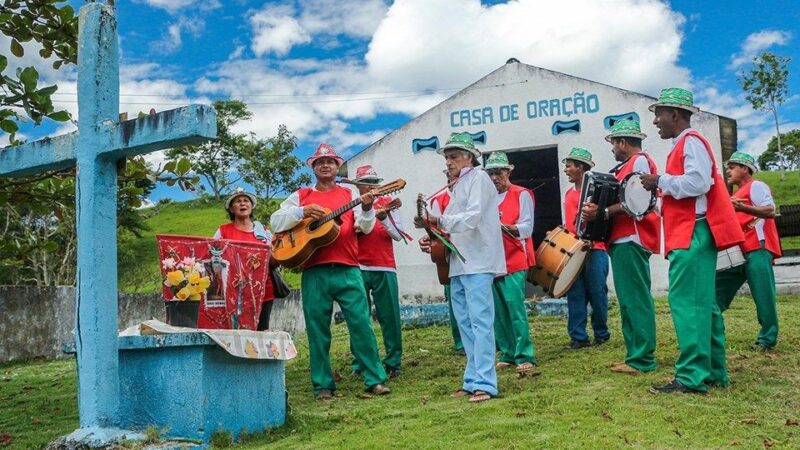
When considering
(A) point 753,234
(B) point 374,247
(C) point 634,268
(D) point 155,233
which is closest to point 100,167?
(B) point 374,247

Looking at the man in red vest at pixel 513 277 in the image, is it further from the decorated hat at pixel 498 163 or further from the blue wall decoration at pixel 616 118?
the blue wall decoration at pixel 616 118

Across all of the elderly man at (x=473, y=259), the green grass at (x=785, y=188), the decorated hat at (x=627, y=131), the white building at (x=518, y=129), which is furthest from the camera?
the green grass at (x=785, y=188)

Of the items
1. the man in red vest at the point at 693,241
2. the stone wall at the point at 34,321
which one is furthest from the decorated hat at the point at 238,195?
the stone wall at the point at 34,321

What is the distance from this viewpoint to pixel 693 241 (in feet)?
17.8

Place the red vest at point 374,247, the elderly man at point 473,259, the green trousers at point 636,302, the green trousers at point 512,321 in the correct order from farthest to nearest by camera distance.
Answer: the red vest at point 374,247, the green trousers at point 512,321, the green trousers at point 636,302, the elderly man at point 473,259

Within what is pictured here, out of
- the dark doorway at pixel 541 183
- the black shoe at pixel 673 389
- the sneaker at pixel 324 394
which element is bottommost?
the sneaker at pixel 324 394

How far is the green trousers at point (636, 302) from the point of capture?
6477mm

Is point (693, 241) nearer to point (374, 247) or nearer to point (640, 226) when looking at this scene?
point (640, 226)

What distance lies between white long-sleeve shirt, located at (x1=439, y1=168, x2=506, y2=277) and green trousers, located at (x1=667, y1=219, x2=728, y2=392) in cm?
129

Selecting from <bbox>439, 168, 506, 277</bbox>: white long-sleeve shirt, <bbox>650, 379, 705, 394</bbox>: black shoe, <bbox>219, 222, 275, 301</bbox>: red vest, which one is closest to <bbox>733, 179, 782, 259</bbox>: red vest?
<bbox>650, 379, 705, 394</bbox>: black shoe

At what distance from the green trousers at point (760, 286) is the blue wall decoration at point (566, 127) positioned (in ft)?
30.5

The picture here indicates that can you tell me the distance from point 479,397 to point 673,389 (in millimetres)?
1323

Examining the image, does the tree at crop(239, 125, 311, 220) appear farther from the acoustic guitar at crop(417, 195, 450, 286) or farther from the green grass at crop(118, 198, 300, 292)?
the acoustic guitar at crop(417, 195, 450, 286)

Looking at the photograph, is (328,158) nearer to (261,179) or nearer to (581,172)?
(581,172)
